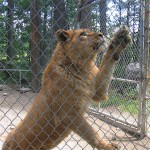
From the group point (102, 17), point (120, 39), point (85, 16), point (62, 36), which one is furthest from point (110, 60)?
point (85, 16)

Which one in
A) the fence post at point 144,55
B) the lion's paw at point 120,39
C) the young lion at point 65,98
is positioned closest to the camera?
the lion's paw at point 120,39

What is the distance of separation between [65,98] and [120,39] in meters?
1.13

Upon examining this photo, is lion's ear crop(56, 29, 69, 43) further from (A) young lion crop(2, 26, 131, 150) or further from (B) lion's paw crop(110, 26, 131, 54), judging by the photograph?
(B) lion's paw crop(110, 26, 131, 54)

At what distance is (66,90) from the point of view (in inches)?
163

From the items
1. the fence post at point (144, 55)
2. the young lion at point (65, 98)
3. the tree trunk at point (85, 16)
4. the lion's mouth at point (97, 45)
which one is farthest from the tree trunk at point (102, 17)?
the young lion at point (65, 98)

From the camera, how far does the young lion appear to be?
4.12 metres

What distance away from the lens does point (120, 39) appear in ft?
13.3

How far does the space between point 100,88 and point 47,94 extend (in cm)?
92

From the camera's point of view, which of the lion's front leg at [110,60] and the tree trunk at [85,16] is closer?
the lion's front leg at [110,60]

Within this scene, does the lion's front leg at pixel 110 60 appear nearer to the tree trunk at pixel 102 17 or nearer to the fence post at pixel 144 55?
the fence post at pixel 144 55

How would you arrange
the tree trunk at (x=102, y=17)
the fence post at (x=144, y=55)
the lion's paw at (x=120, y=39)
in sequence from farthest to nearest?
the tree trunk at (x=102, y=17)
the fence post at (x=144, y=55)
the lion's paw at (x=120, y=39)

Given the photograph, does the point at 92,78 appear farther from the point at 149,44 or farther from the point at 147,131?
the point at 147,131

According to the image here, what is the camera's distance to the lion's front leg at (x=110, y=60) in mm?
4023

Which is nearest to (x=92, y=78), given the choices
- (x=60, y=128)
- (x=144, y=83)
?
(x=60, y=128)
